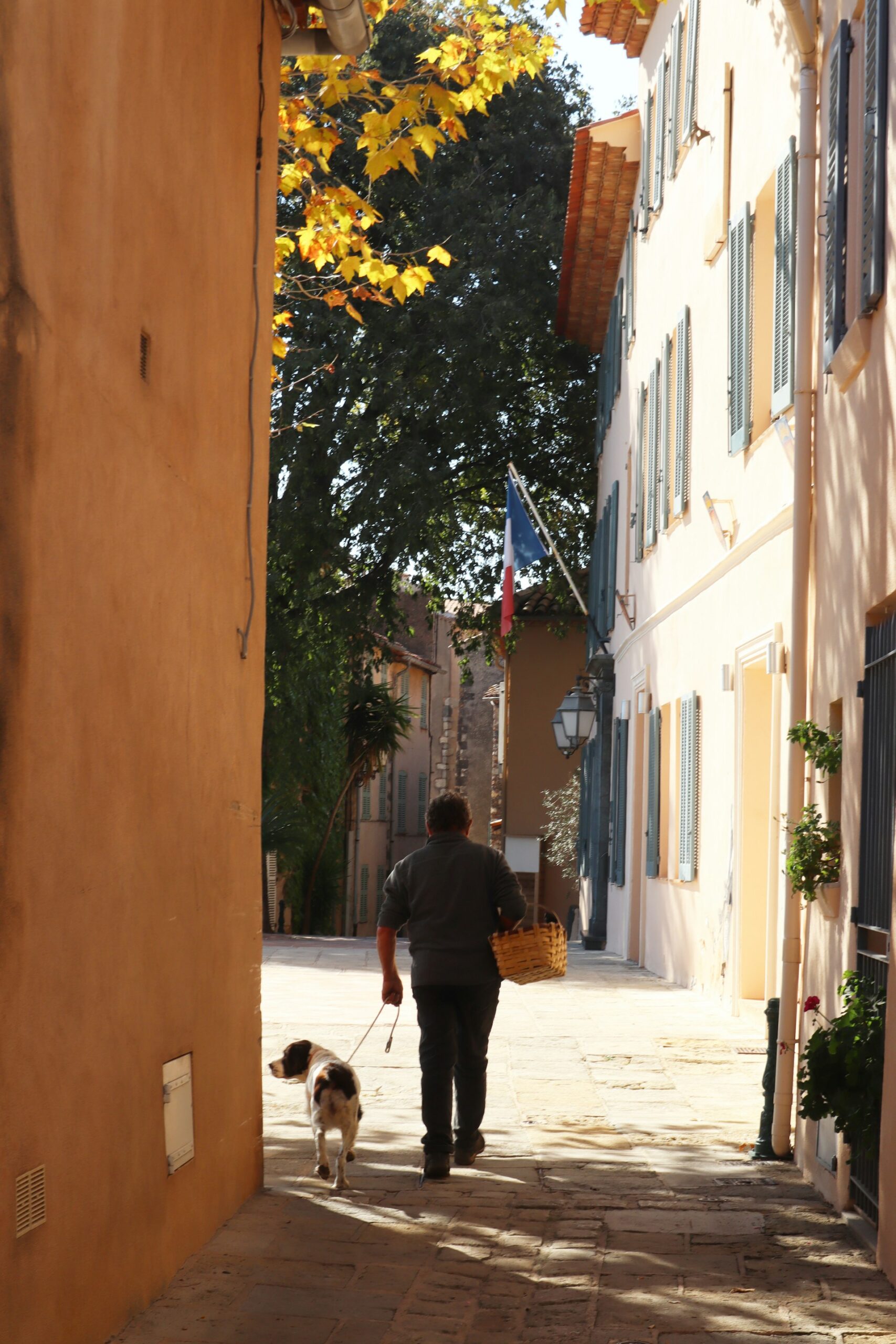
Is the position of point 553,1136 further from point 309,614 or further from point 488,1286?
point 309,614

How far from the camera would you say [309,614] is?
886 inches

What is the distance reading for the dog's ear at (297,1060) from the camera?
22.9 feet

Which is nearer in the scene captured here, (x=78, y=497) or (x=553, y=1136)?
(x=78, y=497)

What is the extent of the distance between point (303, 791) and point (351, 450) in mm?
8392

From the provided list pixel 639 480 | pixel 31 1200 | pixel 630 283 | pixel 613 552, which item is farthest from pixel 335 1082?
pixel 613 552

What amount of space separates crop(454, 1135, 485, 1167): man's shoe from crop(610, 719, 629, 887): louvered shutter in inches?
479

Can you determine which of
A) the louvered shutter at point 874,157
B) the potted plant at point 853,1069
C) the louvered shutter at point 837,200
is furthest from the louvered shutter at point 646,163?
the potted plant at point 853,1069

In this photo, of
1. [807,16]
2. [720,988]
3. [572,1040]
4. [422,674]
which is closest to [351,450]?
[720,988]

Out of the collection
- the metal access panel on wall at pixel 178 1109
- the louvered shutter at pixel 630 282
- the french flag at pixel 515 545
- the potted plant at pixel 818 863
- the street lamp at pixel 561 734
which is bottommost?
the metal access panel on wall at pixel 178 1109

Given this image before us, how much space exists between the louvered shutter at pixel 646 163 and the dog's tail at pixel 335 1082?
43.7 feet

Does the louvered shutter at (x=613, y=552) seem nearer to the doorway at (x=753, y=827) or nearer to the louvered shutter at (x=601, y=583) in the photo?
the louvered shutter at (x=601, y=583)

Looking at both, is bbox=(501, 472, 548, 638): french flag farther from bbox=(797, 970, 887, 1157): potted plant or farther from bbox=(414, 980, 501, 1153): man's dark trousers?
bbox=(797, 970, 887, 1157): potted plant

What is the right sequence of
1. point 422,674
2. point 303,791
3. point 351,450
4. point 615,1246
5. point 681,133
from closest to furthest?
point 615,1246
point 681,133
point 351,450
point 303,791
point 422,674

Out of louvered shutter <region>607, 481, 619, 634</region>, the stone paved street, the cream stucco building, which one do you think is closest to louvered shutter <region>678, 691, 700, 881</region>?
the cream stucco building
